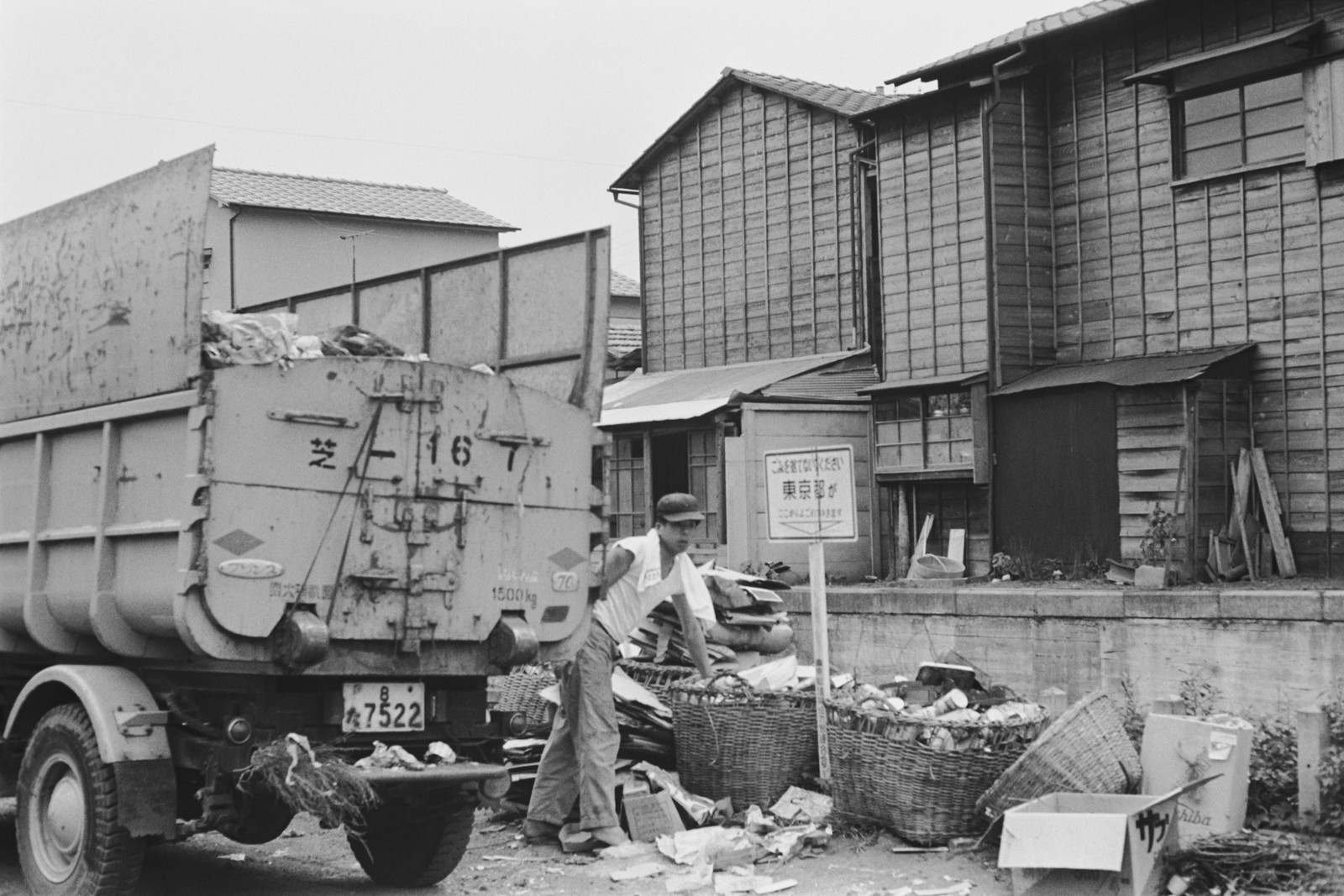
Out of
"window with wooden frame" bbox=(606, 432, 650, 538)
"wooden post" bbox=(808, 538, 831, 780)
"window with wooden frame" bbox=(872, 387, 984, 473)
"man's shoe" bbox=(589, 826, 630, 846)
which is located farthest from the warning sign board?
"window with wooden frame" bbox=(606, 432, 650, 538)

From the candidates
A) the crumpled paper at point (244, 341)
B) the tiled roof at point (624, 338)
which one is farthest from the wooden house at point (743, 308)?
the crumpled paper at point (244, 341)

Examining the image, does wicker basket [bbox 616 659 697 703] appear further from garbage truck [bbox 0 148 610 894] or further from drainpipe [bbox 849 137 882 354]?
drainpipe [bbox 849 137 882 354]

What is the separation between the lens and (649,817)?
8.64 m

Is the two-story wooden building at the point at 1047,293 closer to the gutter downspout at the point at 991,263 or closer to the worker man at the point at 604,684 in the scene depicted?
the gutter downspout at the point at 991,263

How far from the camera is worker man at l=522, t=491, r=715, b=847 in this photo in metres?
8.46

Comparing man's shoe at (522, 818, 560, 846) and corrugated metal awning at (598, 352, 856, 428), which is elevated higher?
corrugated metal awning at (598, 352, 856, 428)

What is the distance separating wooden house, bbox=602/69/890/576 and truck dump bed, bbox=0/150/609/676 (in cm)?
1333

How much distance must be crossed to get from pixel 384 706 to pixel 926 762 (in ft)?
9.90

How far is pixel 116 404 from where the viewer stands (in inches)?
275

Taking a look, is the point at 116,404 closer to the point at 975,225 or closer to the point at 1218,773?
the point at 1218,773

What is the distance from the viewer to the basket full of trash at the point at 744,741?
9117mm

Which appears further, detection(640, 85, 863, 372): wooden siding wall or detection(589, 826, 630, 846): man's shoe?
detection(640, 85, 863, 372): wooden siding wall

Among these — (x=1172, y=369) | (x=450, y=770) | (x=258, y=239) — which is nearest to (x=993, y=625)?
(x=1172, y=369)

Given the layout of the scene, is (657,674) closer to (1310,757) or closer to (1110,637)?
(1310,757)
